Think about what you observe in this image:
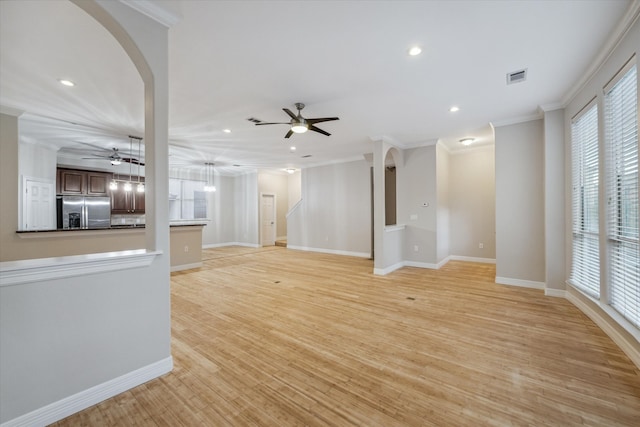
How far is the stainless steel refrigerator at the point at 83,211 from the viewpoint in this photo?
665cm

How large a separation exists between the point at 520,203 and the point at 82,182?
1044cm

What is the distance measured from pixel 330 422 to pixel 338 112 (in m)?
4.03

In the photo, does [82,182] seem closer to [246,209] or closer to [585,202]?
[246,209]

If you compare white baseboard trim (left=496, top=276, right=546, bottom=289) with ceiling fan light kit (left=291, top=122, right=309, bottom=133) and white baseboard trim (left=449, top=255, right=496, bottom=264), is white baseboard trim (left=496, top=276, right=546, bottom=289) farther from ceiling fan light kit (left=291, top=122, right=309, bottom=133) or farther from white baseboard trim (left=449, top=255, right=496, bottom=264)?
ceiling fan light kit (left=291, top=122, right=309, bottom=133)

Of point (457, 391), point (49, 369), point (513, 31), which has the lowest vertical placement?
point (457, 391)

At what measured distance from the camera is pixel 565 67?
303 cm

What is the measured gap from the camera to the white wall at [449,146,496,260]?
663 centimetres

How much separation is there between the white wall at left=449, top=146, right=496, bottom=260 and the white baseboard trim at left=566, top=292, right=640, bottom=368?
9.82 ft

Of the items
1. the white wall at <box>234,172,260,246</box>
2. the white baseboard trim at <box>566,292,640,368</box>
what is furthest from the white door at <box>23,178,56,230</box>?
the white baseboard trim at <box>566,292,640,368</box>

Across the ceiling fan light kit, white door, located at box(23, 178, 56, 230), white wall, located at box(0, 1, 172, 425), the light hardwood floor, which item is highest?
the ceiling fan light kit

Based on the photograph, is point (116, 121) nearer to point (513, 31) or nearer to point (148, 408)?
point (148, 408)

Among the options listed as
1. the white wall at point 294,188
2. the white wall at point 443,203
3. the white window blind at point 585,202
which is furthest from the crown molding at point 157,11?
the white wall at point 294,188

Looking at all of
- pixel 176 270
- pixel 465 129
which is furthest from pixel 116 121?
pixel 465 129

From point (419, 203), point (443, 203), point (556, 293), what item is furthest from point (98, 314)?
point (443, 203)
